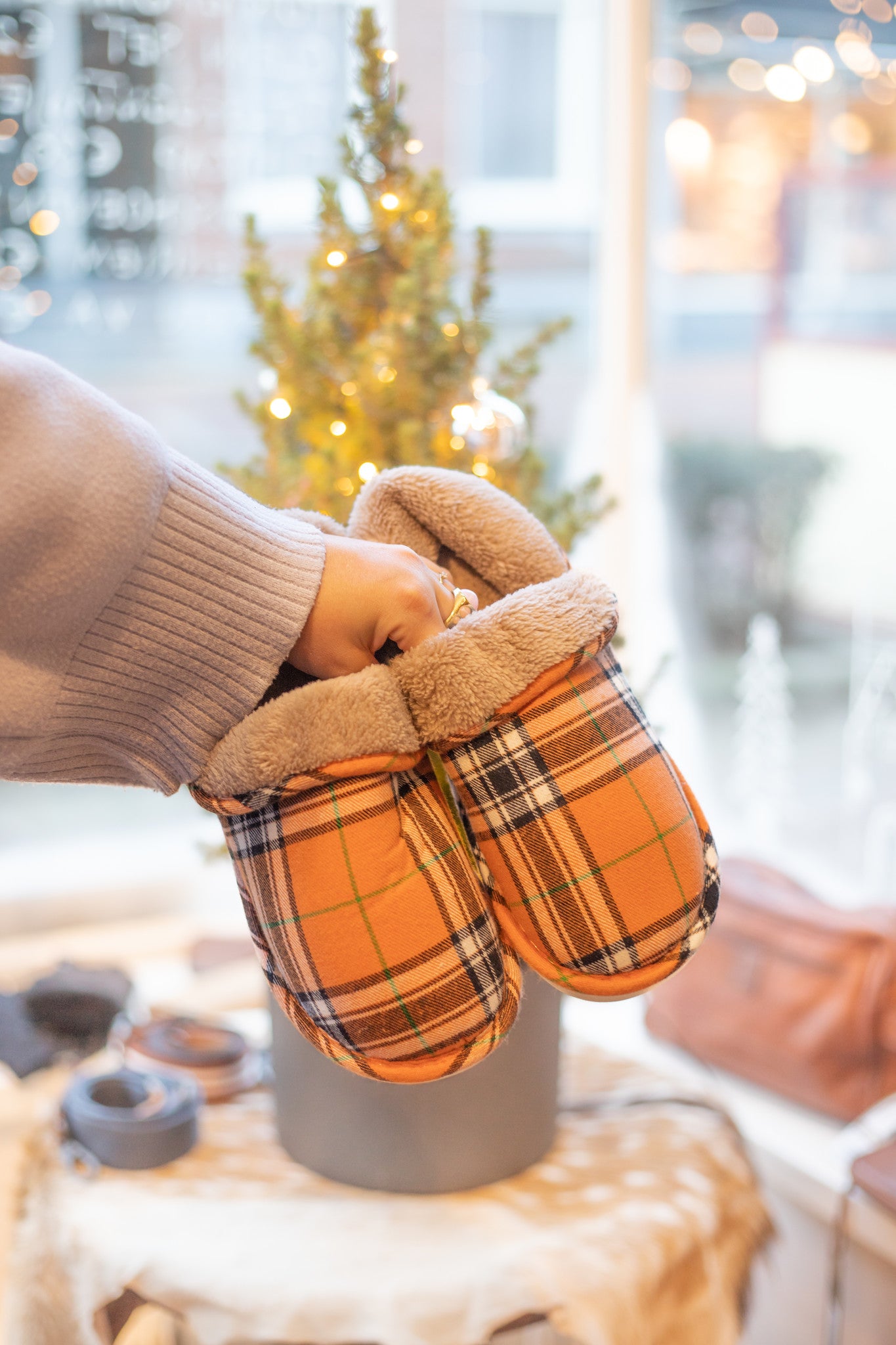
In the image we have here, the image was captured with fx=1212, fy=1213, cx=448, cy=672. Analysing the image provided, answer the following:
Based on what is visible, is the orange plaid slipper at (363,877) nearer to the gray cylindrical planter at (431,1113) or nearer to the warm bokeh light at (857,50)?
the gray cylindrical planter at (431,1113)

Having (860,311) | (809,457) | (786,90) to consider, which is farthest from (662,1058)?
(786,90)

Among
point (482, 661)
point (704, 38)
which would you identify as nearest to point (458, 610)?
point (482, 661)

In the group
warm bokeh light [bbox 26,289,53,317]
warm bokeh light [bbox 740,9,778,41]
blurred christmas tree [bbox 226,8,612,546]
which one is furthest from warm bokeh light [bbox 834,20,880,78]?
warm bokeh light [bbox 26,289,53,317]

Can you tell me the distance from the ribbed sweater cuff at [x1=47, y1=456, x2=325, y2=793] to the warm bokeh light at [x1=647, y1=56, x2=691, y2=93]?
1791 millimetres

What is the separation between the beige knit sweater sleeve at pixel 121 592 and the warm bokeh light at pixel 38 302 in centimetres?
165

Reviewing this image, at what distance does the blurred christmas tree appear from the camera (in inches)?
39.5

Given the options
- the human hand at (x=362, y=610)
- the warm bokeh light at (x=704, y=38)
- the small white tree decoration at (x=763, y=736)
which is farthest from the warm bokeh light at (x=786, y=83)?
the human hand at (x=362, y=610)

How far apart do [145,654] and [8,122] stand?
175 centimetres

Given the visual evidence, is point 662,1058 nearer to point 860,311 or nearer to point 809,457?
point 809,457

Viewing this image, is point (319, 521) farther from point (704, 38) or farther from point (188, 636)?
point (704, 38)

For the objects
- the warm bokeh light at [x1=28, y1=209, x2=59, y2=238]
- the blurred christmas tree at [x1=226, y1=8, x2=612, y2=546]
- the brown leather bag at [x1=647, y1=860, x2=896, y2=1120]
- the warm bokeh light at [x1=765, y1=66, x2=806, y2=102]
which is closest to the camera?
the blurred christmas tree at [x1=226, y1=8, x2=612, y2=546]

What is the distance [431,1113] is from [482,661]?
1.41 feet

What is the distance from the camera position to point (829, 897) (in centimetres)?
205

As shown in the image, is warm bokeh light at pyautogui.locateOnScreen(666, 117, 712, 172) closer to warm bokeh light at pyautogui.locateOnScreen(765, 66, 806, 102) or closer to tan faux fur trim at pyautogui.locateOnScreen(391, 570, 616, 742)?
warm bokeh light at pyautogui.locateOnScreen(765, 66, 806, 102)
